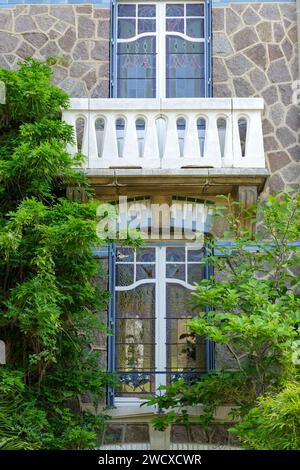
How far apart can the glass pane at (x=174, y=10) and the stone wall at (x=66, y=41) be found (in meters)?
0.85

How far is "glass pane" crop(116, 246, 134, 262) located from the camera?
11.3 meters

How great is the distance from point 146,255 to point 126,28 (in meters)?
3.21

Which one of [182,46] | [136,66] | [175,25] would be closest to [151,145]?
[136,66]

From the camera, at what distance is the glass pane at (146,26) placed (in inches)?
483

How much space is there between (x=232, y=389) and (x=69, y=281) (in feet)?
6.79

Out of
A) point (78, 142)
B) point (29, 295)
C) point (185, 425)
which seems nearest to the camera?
point (29, 295)

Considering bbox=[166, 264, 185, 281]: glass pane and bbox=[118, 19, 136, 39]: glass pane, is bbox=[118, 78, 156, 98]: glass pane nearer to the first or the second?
bbox=[118, 19, 136, 39]: glass pane

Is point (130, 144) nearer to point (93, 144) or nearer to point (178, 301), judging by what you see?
point (93, 144)

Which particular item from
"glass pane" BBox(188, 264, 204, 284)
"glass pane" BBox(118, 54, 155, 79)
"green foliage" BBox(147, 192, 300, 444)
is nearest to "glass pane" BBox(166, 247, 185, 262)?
"glass pane" BBox(188, 264, 204, 284)

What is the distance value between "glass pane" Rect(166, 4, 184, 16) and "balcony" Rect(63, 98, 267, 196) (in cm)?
190

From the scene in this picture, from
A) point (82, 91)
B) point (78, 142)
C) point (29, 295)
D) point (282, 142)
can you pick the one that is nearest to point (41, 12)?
point (82, 91)

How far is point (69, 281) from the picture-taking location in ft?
32.0

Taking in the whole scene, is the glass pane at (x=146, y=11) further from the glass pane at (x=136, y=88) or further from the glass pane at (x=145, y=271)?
the glass pane at (x=145, y=271)

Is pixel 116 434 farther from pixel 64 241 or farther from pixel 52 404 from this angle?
pixel 64 241
